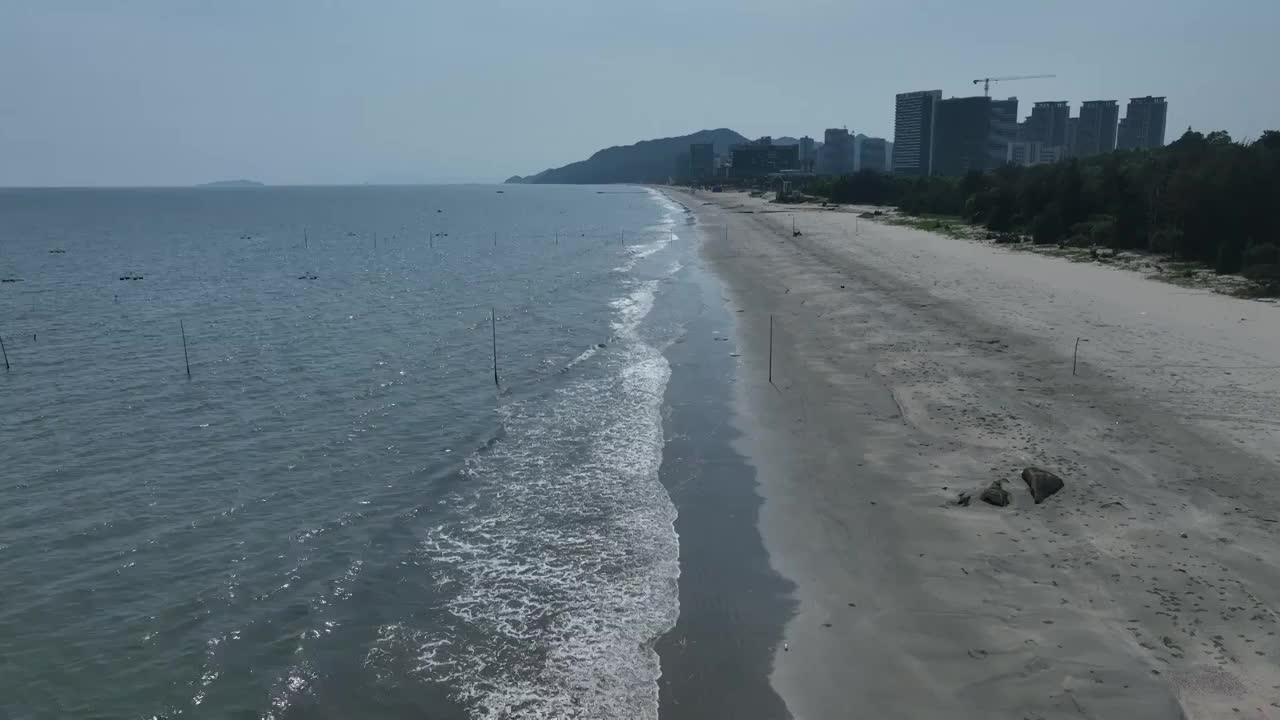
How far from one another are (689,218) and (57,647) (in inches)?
3789

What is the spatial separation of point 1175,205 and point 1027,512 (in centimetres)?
3343

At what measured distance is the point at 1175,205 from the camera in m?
37.3

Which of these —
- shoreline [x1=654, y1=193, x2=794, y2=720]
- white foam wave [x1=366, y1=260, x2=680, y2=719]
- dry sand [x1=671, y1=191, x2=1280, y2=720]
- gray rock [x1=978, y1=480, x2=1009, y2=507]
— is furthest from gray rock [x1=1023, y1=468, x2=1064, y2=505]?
white foam wave [x1=366, y1=260, x2=680, y2=719]

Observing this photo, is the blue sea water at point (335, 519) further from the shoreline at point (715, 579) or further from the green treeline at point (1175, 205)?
the green treeline at point (1175, 205)

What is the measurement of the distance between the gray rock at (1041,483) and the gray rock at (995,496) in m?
0.39

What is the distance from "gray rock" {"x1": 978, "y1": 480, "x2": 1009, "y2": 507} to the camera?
1196cm

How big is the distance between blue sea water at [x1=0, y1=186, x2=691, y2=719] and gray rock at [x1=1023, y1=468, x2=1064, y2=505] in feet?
18.2

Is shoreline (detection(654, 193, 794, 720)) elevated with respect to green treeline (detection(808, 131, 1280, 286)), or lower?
lower

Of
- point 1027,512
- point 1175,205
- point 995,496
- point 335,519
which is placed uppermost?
point 1175,205

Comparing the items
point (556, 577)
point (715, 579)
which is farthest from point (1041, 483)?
point (556, 577)

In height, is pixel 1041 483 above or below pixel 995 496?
above

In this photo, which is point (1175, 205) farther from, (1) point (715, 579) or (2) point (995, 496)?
(1) point (715, 579)

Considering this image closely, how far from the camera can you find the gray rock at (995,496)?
1196cm

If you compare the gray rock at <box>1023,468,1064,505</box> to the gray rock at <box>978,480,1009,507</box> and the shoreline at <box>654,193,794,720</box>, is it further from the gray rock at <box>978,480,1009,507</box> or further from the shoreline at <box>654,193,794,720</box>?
the shoreline at <box>654,193,794,720</box>
